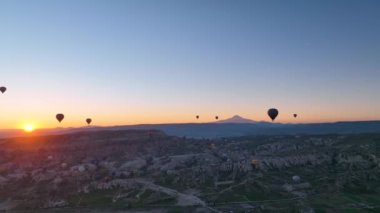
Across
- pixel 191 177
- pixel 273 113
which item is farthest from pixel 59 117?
pixel 273 113

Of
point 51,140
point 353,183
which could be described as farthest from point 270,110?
point 51,140

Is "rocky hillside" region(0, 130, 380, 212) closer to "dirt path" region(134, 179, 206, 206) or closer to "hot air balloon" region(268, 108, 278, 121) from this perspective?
"dirt path" region(134, 179, 206, 206)

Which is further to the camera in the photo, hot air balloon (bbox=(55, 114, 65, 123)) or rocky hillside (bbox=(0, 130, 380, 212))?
hot air balloon (bbox=(55, 114, 65, 123))

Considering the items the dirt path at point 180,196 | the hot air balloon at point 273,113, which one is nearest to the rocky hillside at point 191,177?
the dirt path at point 180,196

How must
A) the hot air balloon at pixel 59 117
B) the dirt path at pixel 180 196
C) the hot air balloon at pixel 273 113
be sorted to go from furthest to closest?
the hot air balloon at pixel 59 117 → the hot air balloon at pixel 273 113 → the dirt path at pixel 180 196

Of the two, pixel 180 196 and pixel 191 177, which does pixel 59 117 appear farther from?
pixel 180 196

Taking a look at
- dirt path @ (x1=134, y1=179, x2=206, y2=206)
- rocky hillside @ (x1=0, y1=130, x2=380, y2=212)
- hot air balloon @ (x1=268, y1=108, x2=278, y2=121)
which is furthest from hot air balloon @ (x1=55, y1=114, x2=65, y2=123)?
hot air balloon @ (x1=268, y1=108, x2=278, y2=121)

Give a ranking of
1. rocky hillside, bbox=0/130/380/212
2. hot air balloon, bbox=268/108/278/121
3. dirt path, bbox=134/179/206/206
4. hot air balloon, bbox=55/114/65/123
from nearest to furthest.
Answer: dirt path, bbox=134/179/206/206
rocky hillside, bbox=0/130/380/212
hot air balloon, bbox=268/108/278/121
hot air balloon, bbox=55/114/65/123

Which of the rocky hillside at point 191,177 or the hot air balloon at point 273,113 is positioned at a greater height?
the hot air balloon at point 273,113

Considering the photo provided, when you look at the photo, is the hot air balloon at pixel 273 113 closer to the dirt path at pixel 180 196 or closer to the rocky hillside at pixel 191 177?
the rocky hillside at pixel 191 177

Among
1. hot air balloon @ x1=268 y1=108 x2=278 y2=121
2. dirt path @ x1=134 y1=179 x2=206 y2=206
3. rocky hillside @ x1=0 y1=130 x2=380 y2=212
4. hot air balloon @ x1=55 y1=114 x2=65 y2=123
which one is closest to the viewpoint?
dirt path @ x1=134 y1=179 x2=206 y2=206

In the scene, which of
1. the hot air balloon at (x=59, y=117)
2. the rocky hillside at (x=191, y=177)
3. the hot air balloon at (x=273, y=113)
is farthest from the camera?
the hot air balloon at (x=59, y=117)

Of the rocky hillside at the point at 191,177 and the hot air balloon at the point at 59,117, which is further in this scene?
the hot air balloon at the point at 59,117
